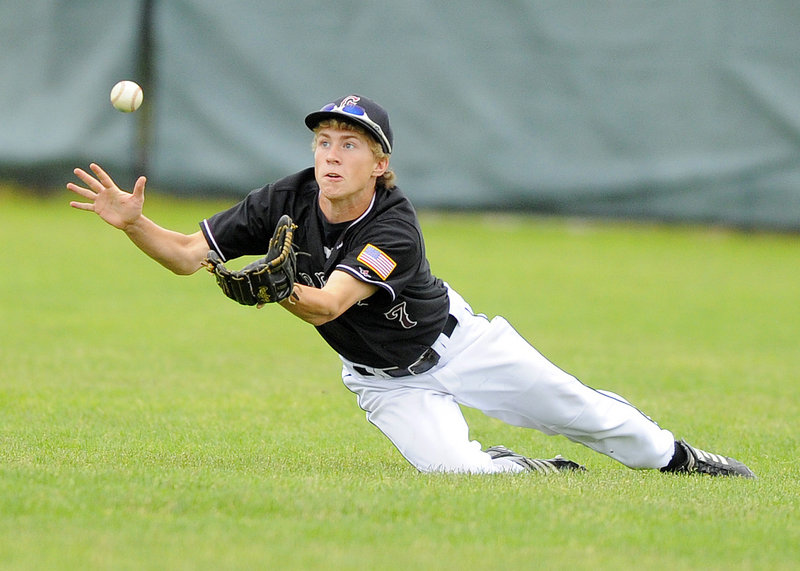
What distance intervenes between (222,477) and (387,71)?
10.8 m

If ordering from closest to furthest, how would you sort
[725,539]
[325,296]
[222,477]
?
1. [725,539]
2. [222,477]
3. [325,296]

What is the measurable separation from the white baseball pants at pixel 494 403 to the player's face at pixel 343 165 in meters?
0.79

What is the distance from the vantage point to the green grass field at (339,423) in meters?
3.62

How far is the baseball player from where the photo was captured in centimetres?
496

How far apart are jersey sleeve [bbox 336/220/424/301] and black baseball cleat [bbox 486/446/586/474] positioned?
914 mm

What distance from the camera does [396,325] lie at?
510cm

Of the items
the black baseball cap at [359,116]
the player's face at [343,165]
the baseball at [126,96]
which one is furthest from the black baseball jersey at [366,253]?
the baseball at [126,96]

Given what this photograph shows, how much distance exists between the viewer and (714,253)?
14438mm

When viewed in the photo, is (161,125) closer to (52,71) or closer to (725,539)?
(52,71)

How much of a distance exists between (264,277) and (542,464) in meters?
1.64

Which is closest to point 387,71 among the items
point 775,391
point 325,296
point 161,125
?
point 161,125

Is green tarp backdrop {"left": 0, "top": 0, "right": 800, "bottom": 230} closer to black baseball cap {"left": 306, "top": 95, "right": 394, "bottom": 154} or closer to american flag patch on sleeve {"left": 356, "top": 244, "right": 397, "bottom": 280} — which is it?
black baseball cap {"left": 306, "top": 95, "right": 394, "bottom": 154}

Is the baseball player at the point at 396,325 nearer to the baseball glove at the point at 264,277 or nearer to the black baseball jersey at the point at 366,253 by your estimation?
the black baseball jersey at the point at 366,253

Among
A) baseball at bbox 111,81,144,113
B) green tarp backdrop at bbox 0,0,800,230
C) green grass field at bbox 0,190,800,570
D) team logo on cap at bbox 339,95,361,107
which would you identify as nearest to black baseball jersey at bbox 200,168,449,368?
team logo on cap at bbox 339,95,361,107
